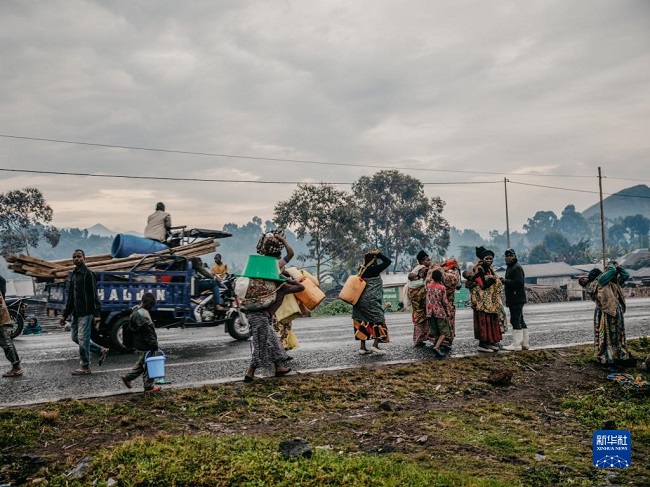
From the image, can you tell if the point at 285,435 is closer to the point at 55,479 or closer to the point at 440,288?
the point at 55,479

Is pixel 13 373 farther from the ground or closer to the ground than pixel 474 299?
closer to the ground

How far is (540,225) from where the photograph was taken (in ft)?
531

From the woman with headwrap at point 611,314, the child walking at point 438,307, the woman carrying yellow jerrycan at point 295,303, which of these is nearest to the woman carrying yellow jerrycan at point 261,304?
the woman carrying yellow jerrycan at point 295,303

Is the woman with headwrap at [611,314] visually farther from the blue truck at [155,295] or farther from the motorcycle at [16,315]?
the motorcycle at [16,315]

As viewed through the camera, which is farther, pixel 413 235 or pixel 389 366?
pixel 413 235

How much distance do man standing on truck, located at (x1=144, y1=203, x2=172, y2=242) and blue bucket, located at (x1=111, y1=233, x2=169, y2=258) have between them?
250mm

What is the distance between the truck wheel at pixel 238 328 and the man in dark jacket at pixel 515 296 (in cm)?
568

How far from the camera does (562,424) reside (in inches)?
265

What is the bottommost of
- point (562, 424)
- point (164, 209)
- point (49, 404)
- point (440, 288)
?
point (562, 424)

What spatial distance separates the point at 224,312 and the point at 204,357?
89.6 inches

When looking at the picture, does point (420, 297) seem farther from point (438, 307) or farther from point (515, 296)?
point (515, 296)

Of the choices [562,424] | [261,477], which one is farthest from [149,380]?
[562,424]

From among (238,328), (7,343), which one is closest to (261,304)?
(7,343)

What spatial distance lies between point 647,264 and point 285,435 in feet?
238
